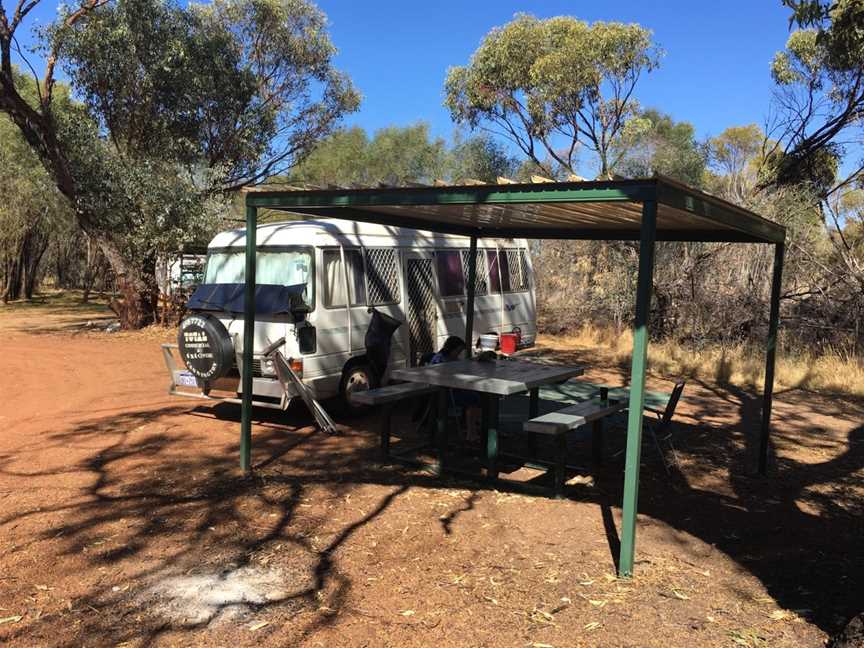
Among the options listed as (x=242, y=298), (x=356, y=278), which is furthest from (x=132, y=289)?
(x=356, y=278)

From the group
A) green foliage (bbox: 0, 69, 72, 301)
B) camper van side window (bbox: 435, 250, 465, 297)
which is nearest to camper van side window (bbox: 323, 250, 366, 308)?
camper van side window (bbox: 435, 250, 465, 297)

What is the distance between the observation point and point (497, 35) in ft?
59.4

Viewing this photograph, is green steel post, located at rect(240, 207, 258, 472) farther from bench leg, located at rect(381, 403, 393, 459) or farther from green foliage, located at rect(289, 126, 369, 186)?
green foliage, located at rect(289, 126, 369, 186)

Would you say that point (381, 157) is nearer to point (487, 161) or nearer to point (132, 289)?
point (487, 161)

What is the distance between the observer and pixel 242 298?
779 centimetres

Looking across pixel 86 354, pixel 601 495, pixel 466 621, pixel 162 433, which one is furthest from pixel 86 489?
pixel 86 354

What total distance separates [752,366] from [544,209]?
24.7ft

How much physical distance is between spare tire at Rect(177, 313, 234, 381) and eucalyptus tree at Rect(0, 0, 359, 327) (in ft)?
29.4

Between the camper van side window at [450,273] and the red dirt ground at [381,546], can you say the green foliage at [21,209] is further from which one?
the red dirt ground at [381,546]

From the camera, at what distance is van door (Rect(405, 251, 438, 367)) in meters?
8.91

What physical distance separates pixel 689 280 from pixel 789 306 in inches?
73.8

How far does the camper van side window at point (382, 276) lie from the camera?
834 centimetres

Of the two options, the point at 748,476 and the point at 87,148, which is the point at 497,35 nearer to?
the point at 87,148

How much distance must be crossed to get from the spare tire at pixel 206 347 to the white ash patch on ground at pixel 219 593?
3226mm
